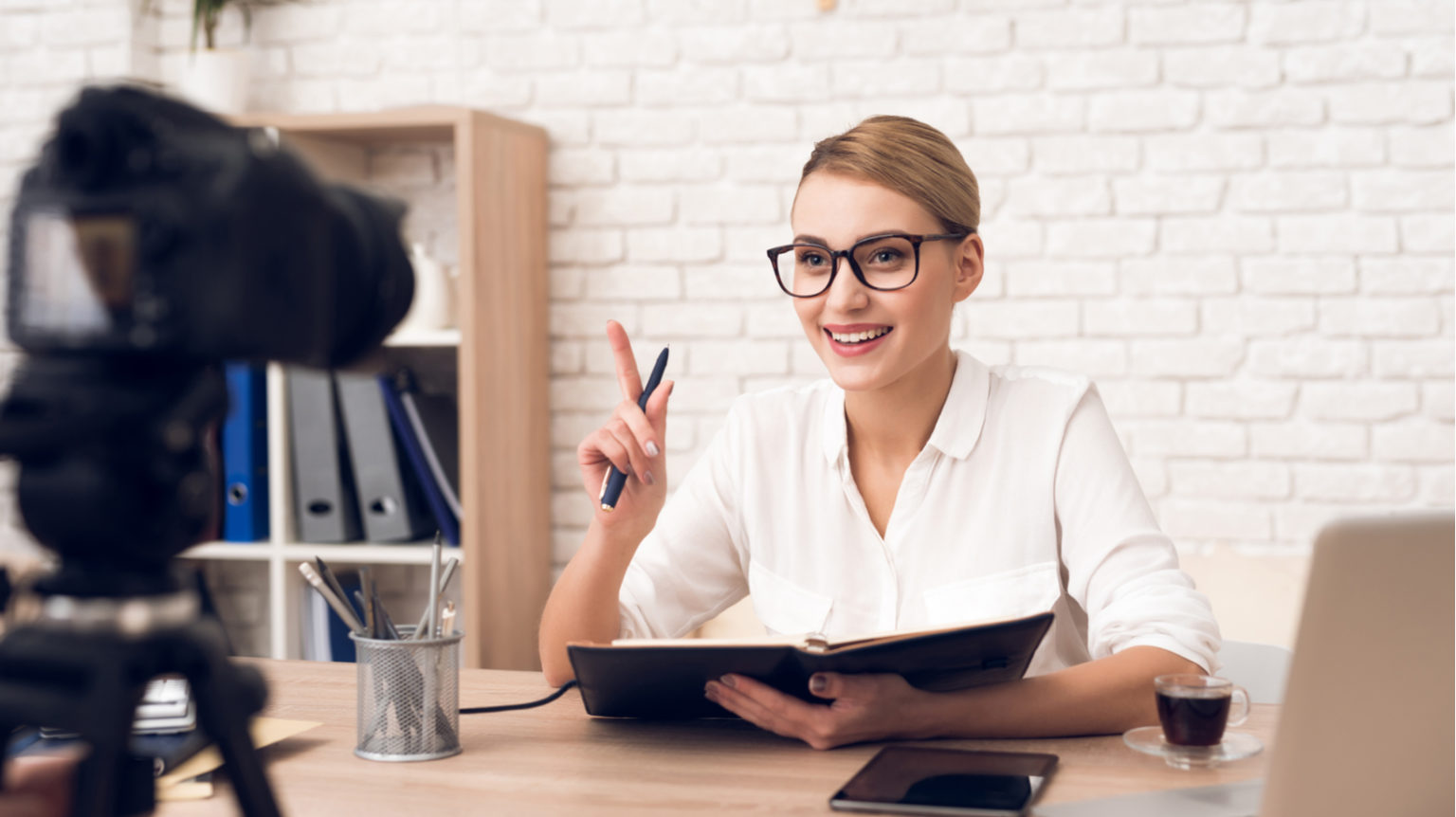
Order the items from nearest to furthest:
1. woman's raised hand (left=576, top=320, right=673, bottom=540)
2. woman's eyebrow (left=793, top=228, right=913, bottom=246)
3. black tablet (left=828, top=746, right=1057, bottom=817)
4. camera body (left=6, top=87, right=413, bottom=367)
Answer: camera body (left=6, top=87, right=413, bottom=367), black tablet (left=828, top=746, right=1057, bottom=817), woman's raised hand (left=576, top=320, right=673, bottom=540), woman's eyebrow (left=793, top=228, right=913, bottom=246)

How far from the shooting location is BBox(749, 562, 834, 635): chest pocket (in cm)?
163

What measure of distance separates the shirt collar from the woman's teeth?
14 cm

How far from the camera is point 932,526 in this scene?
5.25 ft

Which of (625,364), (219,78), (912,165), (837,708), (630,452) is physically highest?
(219,78)

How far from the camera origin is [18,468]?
0.61 metres

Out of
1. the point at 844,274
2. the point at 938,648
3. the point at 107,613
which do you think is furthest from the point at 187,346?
the point at 844,274

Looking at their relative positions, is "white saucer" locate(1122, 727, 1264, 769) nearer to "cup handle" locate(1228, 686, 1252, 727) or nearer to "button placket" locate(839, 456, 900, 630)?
"cup handle" locate(1228, 686, 1252, 727)

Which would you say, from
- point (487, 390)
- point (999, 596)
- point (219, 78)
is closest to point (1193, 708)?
point (999, 596)

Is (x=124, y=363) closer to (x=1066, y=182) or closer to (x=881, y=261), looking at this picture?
(x=881, y=261)

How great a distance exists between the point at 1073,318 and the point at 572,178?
1126mm

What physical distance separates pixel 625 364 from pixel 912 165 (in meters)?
0.44

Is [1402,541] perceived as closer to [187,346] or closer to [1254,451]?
[187,346]

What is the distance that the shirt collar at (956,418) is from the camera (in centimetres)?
161

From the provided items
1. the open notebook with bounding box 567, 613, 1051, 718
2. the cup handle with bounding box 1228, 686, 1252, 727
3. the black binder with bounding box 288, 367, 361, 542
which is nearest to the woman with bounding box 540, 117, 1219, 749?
the cup handle with bounding box 1228, 686, 1252, 727
